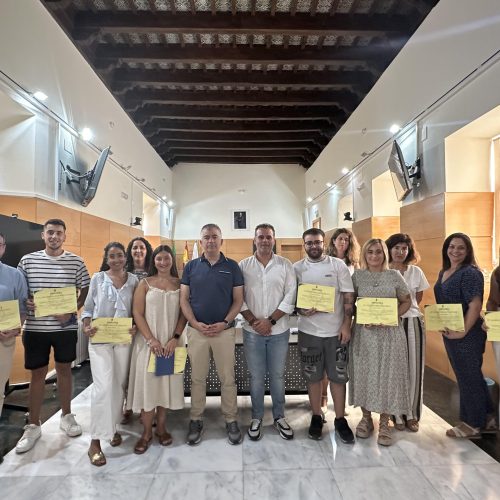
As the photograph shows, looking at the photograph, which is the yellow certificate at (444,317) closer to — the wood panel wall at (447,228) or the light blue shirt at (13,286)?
the wood panel wall at (447,228)

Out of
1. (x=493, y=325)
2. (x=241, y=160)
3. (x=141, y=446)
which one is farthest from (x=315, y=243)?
(x=241, y=160)

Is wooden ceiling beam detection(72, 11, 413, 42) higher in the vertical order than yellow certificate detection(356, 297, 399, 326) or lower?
higher

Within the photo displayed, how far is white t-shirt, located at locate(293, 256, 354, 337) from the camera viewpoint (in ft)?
7.59

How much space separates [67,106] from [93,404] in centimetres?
372

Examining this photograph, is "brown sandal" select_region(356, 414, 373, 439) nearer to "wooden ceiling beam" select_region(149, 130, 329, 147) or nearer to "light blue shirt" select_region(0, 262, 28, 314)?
"light blue shirt" select_region(0, 262, 28, 314)

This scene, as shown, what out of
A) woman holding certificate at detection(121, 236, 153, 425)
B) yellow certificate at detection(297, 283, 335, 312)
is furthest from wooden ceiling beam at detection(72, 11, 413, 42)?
yellow certificate at detection(297, 283, 335, 312)

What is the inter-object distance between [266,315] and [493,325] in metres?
1.48

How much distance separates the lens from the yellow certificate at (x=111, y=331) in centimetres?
212

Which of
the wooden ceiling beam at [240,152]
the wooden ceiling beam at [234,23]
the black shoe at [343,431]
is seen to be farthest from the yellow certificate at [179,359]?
the wooden ceiling beam at [240,152]

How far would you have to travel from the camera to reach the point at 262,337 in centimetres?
236

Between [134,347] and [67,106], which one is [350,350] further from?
[67,106]

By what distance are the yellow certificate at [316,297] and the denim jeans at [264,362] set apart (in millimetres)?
303

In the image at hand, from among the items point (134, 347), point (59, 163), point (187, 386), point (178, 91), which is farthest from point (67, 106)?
point (187, 386)

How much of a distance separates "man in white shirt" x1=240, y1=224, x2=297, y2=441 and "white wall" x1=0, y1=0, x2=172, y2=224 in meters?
2.77
